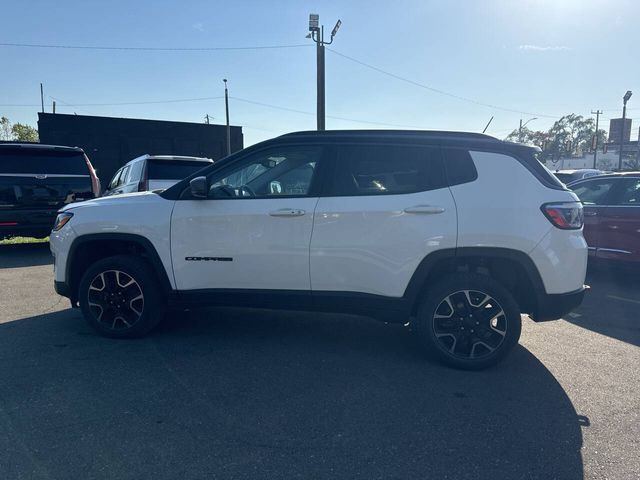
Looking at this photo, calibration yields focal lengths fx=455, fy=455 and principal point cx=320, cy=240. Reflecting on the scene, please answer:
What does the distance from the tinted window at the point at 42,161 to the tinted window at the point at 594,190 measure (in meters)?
8.92

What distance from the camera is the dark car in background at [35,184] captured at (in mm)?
8195

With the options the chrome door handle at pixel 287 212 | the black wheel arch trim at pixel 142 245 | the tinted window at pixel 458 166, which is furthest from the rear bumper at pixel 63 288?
the tinted window at pixel 458 166

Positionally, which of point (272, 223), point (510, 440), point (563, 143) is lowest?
point (510, 440)

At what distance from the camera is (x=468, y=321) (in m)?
3.79

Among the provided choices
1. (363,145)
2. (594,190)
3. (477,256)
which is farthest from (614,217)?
(363,145)

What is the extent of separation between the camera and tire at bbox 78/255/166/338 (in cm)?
424

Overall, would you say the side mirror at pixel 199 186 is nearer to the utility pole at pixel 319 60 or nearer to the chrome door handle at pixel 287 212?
the chrome door handle at pixel 287 212

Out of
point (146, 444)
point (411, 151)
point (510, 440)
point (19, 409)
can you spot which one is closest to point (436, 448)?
point (510, 440)

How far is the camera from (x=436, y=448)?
271cm

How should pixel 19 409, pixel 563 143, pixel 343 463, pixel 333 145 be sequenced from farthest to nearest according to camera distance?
1. pixel 563 143
2. pixel 333 145
3. pixel 19 409
4. pixel 343 463

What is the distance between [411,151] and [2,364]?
12.6 feet

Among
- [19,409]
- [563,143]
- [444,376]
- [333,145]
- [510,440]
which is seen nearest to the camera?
[510,440]

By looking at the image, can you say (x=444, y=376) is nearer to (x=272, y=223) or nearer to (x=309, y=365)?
(x=309, y=365)

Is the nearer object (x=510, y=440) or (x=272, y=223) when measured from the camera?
(x=510, y=440)
